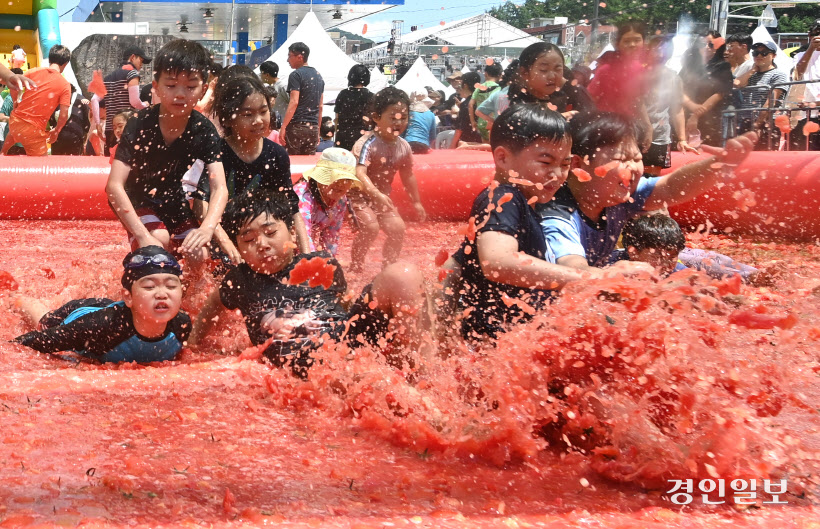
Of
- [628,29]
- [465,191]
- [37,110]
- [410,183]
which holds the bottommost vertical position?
[465,191]

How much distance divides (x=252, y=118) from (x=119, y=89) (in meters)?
5.86

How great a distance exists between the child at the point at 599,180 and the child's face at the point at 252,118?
5.19 ft

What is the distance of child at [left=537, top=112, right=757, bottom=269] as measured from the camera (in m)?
2.88

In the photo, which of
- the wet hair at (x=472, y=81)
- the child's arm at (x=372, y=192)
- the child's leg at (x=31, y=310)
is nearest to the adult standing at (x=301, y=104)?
the wet hair at (x=472, y=81)

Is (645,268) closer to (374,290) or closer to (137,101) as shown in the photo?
(374,290)

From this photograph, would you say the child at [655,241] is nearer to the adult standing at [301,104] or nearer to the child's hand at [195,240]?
the child's hand at [195,240]

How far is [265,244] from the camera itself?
3332 millimetres

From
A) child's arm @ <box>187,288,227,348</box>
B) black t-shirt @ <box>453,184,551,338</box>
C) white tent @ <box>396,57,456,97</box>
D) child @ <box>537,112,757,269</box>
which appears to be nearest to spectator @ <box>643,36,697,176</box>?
child @ <box>537,112,757,269</box>

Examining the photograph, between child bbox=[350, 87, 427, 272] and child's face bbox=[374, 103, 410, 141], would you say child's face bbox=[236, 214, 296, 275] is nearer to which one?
child bbox=[350, 87, 427, 272]

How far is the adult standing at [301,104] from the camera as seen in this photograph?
8969mm

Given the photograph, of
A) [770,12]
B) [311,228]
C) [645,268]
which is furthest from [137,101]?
[770,12]

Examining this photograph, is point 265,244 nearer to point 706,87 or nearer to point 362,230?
point 362,230

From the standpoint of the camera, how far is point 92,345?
339 centimetres

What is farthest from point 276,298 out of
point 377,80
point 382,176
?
point 377,80
